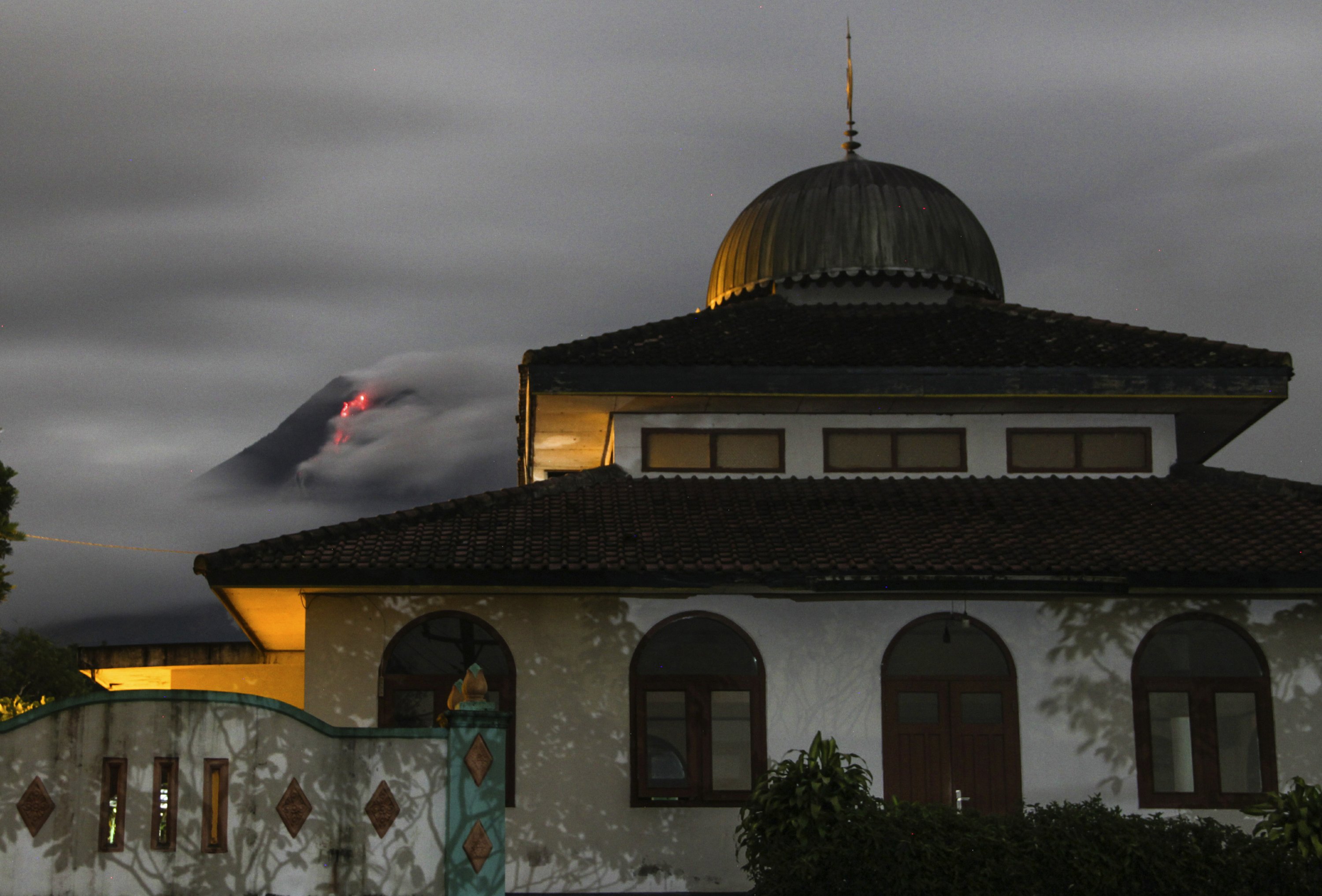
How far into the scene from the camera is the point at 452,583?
20109 millimetres

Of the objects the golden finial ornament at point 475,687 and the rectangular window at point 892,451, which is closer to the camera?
the golden finial ornament at point 475,687

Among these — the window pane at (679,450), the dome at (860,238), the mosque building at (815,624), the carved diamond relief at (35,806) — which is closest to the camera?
the carved diamond relief at (35,806)

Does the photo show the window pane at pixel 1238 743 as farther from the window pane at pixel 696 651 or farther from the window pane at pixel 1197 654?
the window pane at pixel 696 651

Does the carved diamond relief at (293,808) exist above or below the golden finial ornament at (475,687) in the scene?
below

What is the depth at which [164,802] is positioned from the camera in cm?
1465

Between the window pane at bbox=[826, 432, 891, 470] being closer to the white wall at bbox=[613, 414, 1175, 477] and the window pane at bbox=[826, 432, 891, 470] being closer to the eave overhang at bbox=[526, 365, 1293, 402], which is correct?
the white wall at bbox=[613, 414, 1175, 477]

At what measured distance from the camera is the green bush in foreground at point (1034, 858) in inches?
634

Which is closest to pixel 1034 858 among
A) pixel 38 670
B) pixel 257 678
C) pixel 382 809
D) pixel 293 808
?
pixel 382 809

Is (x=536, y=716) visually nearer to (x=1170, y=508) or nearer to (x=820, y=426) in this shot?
(x=820, y=426)

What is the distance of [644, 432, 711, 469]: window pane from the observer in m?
24.1

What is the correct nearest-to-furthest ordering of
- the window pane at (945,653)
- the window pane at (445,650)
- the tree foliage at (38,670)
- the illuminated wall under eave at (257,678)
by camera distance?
the window pane at (445,650) < the window pane at (945,653) < the illuminated wall under eave at (257,678) < the tree foliage at (38,670)

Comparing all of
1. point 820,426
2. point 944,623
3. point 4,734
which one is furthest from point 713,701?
point 4,734

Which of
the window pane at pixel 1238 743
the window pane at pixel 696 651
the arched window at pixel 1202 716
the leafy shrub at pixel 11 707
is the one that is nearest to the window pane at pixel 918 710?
the window pane at pixel 696 651

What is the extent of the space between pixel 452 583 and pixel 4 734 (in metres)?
6.66
